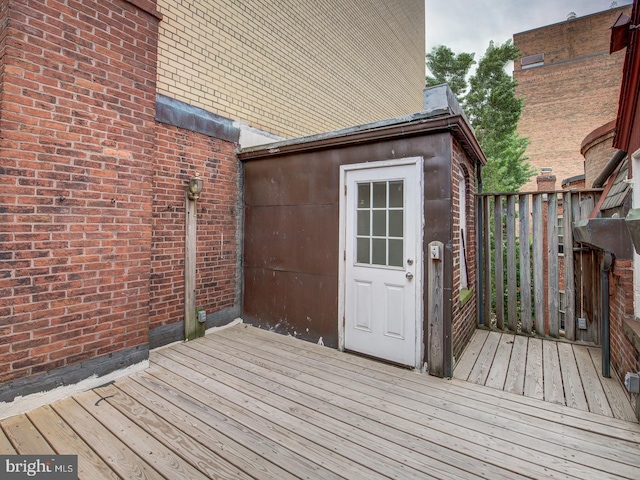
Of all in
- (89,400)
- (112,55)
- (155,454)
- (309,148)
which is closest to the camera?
(155,454)

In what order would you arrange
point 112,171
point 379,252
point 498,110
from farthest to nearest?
point 498,110, point 379,252, point 112,171

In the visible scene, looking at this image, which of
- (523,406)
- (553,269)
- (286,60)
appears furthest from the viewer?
(286,60)

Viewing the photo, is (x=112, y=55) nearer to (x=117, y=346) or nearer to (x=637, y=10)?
(x=117, y=346)

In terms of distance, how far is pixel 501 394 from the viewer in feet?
9.04

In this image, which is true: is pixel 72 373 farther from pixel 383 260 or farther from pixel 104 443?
pixel 383 260

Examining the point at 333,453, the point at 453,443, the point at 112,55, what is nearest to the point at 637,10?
the point at 453,443

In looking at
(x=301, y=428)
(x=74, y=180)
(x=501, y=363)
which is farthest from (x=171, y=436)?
(x=501, y=363)

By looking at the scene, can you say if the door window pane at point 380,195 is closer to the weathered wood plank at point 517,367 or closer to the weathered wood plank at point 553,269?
the weathered wood plank at point 517,367

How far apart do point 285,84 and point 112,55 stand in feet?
10.7

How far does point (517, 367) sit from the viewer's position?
3.30 metres

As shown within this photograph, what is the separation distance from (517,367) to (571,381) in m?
0.45

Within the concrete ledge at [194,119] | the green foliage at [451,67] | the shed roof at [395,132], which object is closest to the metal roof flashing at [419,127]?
the shed roof at [395,132]

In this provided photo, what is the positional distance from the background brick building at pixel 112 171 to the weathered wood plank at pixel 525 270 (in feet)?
13.4

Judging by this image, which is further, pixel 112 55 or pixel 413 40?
pixel 413 40
